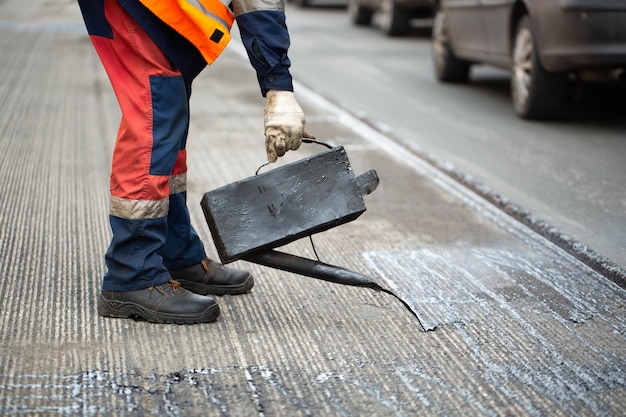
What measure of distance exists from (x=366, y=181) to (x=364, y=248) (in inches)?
37.2

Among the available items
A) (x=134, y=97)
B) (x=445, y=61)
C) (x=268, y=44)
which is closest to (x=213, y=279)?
(x=134, y=97)

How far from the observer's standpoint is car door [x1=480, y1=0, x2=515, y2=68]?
7.22 meters

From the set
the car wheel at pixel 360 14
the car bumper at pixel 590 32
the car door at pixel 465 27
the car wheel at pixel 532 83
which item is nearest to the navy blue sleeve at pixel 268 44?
the car bumper at pixel 590 32

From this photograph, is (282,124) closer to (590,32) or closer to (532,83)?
(590,32)

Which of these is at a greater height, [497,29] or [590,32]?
[590,32]

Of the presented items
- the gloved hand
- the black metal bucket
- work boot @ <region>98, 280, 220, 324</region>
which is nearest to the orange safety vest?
the gloved hand

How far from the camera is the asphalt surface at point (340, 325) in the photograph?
2.59 metres

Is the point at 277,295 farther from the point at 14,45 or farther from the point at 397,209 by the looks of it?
the point at 14,45

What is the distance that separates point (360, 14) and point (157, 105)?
13.0 meters

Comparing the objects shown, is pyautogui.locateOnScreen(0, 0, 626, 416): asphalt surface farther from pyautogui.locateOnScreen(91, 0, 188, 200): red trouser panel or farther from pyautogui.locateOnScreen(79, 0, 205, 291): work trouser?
pyautogui.locateOnScreen(91, 0, 188, 200): red trouser panel

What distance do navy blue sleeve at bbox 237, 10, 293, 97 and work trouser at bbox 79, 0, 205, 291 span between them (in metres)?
0.28

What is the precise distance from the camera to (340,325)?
3.16 meters

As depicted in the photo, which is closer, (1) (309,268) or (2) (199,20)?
(2) (199,20)

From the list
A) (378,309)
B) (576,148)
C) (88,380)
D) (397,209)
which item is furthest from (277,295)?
(576,148)
